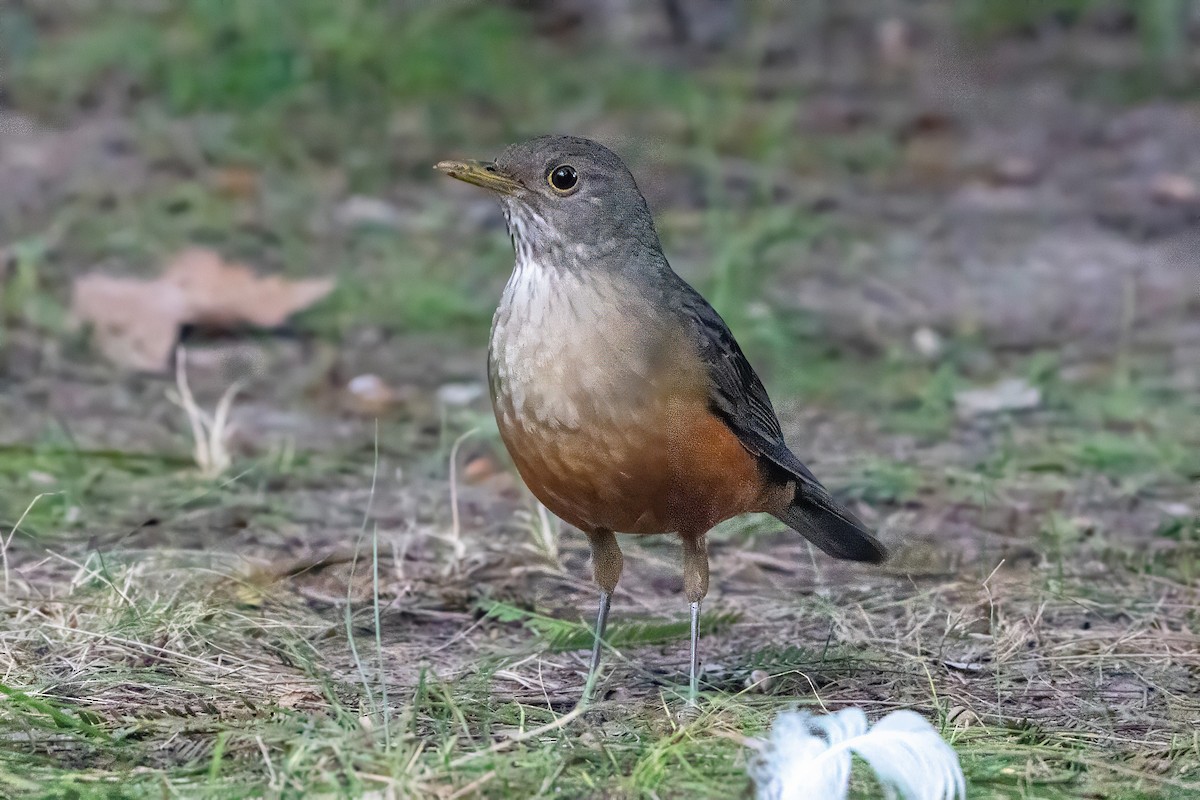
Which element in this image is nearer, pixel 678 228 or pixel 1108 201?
pixel 678 228

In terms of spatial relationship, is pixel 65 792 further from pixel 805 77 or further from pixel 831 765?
pixel 805 77

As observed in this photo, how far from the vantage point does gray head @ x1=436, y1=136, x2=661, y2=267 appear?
5117mm

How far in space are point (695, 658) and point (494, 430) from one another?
261 centimetres

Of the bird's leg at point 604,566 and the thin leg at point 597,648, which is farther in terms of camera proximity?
the bird's leg at point 604,566

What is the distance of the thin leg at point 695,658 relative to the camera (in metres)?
4.69

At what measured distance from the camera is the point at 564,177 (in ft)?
17.2

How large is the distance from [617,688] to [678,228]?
5270 mm

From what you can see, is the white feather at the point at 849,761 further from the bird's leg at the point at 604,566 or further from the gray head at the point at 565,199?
the gray head at the point at 565,199

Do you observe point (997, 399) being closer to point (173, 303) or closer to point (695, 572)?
point (695, 572)

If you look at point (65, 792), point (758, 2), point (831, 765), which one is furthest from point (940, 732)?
point (758, 2)

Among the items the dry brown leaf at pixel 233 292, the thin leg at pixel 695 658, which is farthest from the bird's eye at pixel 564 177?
the dry brown leaf at pixel 233 292

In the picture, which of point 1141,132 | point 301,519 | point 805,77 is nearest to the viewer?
point 301,519

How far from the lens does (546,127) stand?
439 inches

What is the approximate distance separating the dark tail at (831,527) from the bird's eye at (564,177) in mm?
1275
